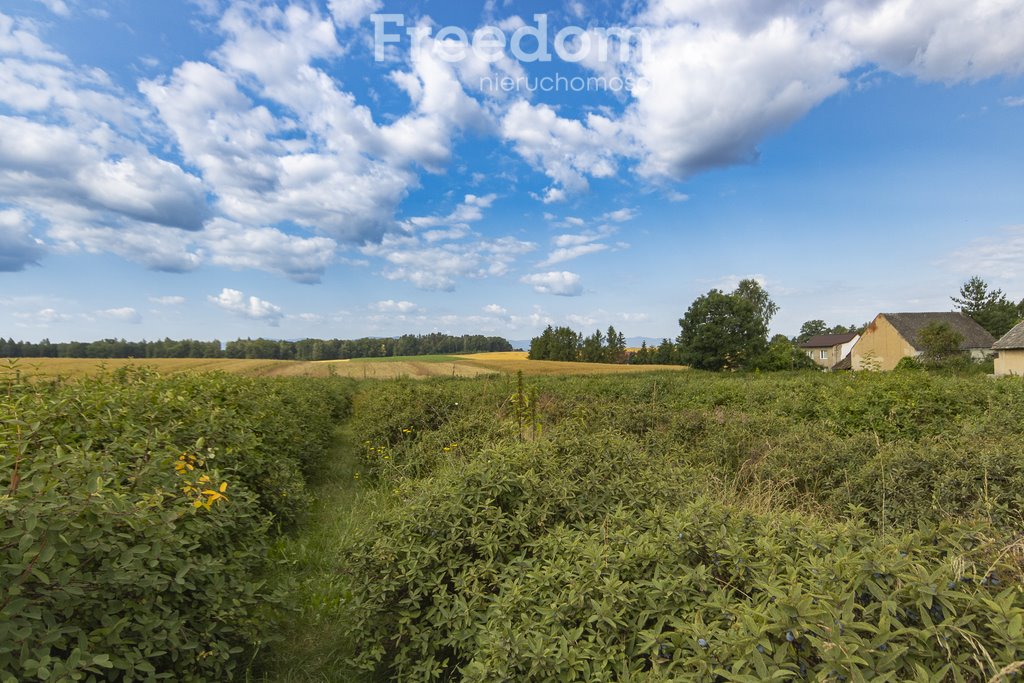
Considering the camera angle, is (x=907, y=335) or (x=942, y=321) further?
(x=942, y=321)

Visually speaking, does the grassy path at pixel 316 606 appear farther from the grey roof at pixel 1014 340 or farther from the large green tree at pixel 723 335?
the large green tree at pixel 723 335

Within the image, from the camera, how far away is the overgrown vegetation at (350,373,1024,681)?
158cm

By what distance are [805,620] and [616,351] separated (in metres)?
68.1

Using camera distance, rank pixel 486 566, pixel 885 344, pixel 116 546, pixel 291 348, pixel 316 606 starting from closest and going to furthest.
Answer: pixel 116 546 < pixel 486 566 < pixel 316 606 < pixel 885 344 < pixel 291 348

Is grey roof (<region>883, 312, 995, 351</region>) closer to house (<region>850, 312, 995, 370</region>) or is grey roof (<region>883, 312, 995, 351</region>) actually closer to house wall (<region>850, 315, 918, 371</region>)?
house (<region>850, 312, 995, 370</region>)

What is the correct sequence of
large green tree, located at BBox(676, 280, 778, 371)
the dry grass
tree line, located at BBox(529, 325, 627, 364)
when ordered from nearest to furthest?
the dry grass, large green tree, located at BBox(676, 280, 778, 371), tree line, located at BBox(529, 325, 627, 364)

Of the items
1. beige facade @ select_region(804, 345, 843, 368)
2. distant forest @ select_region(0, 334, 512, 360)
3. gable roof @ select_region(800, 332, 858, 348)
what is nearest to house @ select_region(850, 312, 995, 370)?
gable roof @ select_region(800, 332, 858, 348)

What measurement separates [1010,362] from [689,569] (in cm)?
3883

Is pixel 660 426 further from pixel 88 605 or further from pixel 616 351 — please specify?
pixel 616 351

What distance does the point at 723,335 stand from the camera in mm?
45250

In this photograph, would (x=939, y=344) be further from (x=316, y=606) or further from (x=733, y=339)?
(x=316, y=606)

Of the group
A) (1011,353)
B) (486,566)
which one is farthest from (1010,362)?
(486,566)

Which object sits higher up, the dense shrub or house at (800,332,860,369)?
house at (800,332,860,369)

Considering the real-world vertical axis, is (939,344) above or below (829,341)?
below
